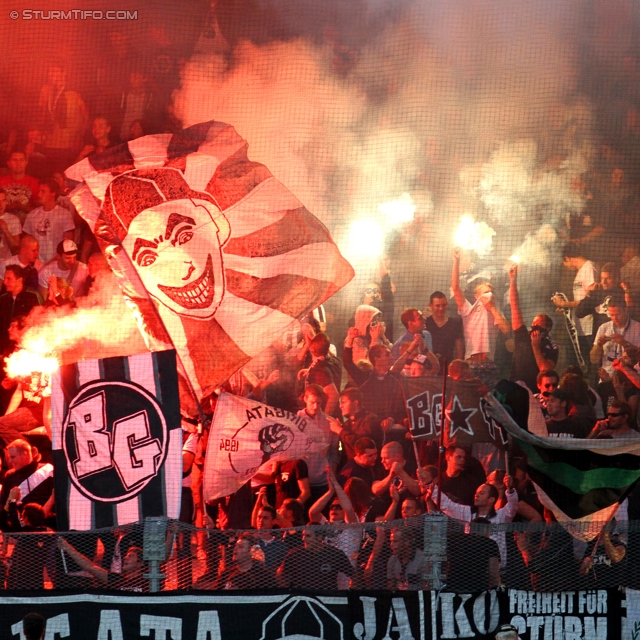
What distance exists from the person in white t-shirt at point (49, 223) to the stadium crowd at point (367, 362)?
0.4 inches

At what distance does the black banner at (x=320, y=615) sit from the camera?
140 inches

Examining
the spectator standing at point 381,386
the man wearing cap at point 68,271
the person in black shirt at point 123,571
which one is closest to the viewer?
the person in black shirt at point 123,571

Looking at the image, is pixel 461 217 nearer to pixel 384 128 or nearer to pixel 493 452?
pixel 384 128

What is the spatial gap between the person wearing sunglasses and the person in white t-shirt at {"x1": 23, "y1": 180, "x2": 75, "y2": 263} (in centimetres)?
396

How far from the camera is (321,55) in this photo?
670cm

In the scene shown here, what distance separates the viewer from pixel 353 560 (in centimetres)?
413

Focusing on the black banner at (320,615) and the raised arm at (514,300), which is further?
the raised arm at (514,300)

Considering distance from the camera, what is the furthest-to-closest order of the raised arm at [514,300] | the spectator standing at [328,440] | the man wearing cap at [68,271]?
the man wearing cap at [68,271] → the raised arm at [514,300] → the spectator standing at [328,440]

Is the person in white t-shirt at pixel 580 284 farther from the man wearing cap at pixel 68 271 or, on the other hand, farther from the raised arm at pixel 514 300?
the man wearing cap at pixel 68 271

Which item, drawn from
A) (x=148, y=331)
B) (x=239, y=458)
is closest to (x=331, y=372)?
(x=239, y=458)

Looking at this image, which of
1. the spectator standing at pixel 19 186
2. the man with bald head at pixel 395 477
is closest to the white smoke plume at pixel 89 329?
the spectator standing at pixel 19 186

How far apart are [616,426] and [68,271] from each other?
4005 mm

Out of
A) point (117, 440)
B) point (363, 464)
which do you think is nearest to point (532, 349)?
point (363, 464)

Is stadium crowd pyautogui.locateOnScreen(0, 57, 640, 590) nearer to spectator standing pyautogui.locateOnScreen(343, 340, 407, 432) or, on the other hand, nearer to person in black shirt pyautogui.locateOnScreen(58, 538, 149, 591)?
spectator standing pyautogui.locateOnScreen(343, 340, 407, 432)
